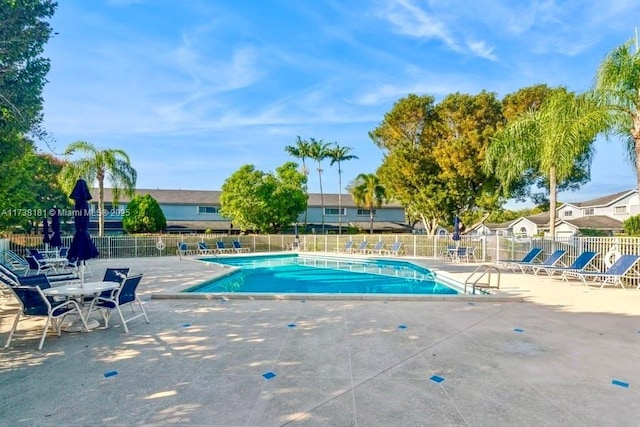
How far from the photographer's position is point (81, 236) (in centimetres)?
594

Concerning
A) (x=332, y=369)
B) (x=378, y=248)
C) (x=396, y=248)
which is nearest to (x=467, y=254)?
(x=396, y=248)

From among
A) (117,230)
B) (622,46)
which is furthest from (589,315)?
(117,230)

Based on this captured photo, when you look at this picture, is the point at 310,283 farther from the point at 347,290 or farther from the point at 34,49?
the point at 34,49

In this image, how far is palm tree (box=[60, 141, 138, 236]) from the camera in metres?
20.0

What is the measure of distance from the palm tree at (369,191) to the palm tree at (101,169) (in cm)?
2011

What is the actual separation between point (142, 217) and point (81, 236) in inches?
864

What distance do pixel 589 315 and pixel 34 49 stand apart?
1266 centimetres

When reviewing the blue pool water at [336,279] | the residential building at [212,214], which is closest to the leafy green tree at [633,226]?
the blue pool water at [336,279]

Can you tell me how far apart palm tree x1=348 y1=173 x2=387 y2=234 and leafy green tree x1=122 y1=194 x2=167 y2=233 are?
1835 centimetres

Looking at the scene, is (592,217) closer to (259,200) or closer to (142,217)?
(259,200)

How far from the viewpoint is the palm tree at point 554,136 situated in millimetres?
9891

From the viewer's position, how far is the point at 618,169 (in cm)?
1052

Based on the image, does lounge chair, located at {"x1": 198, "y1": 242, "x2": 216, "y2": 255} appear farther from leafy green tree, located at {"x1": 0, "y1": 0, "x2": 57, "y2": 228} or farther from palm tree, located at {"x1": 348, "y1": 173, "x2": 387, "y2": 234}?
palm tree, located at {"x1": 348, "y1": 173, "x2": 387, "y2": 234}

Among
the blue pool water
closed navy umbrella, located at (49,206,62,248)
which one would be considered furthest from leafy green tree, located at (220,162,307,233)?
closed navy umbrella, located at (49,206,62,248)
